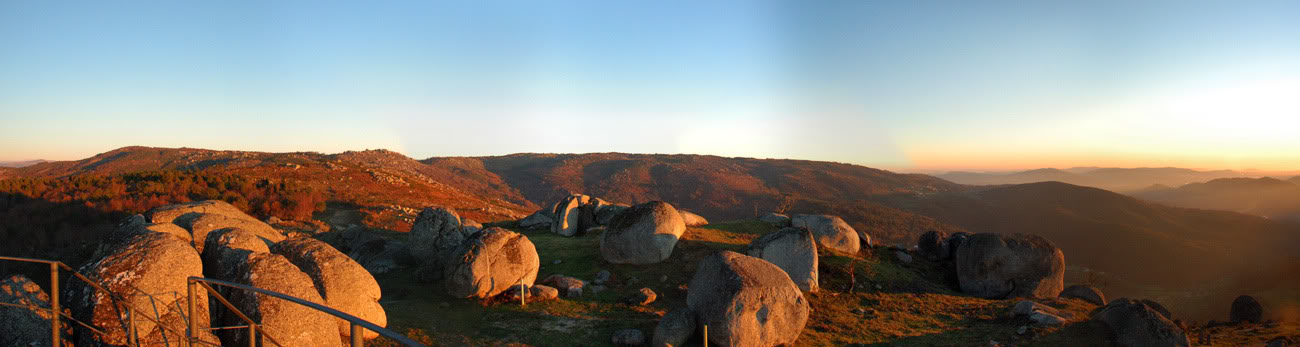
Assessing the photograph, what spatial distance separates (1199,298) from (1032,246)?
58.0ft

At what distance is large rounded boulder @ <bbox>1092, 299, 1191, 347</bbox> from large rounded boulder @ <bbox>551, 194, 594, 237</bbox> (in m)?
18.1

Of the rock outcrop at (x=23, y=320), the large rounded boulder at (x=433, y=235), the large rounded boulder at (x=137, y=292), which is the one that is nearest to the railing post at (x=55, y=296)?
the large rounded boulder at (x=137, y=292)

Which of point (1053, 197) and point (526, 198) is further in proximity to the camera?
point (526, 198)

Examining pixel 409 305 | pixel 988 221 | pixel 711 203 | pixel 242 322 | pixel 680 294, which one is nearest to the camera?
pixel 242 322

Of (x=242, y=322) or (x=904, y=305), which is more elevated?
(x=242, y=322)

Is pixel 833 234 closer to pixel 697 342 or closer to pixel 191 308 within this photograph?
pixel 697 342

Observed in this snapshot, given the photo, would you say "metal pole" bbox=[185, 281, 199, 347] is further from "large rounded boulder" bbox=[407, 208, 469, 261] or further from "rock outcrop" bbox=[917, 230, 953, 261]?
"rock outcrop" bbox=[917, 230, 953, 261]

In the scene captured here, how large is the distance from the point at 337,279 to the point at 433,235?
8.85 m

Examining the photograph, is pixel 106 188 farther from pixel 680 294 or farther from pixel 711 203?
pixel 711 203

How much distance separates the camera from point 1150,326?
1270cm

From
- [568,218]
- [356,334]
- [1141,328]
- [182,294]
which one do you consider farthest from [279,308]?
[1141,328]

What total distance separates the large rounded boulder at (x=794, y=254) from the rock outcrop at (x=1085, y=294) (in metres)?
8.93

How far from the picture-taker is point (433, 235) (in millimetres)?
19438

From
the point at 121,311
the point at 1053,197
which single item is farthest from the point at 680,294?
the point at 1053,197
